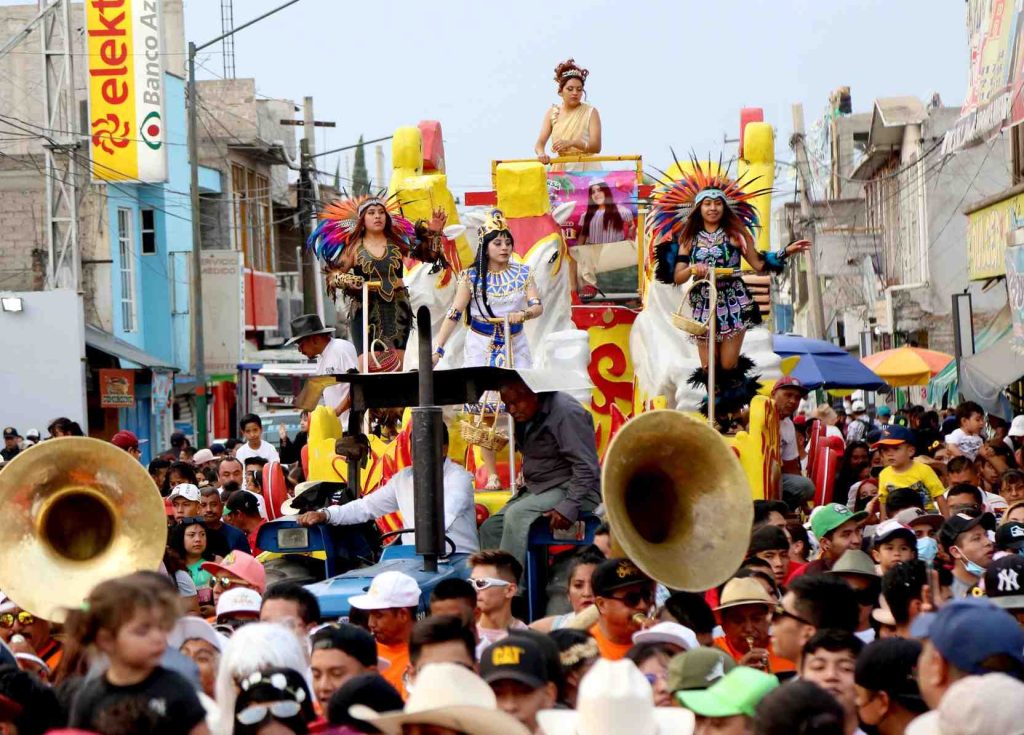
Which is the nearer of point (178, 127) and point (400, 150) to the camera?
point (400, 150)

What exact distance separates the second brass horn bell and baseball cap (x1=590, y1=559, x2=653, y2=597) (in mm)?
482

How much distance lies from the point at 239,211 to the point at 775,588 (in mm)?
38178

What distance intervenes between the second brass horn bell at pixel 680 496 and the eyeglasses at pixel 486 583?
566 millimetres

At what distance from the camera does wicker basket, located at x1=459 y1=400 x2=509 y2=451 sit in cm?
1222

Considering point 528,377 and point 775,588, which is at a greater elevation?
point 528,377

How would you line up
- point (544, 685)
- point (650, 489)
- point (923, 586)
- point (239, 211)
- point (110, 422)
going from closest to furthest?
point (544, 685) → point (923, 586) → point (650, 489) → point (110, 422) → point (239, 211)

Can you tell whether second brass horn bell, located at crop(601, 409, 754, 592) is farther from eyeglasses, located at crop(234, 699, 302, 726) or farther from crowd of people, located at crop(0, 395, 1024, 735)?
eyeglasses, located at crop(234, 699, 302, 726)

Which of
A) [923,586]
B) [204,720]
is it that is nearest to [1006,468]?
[923,586]

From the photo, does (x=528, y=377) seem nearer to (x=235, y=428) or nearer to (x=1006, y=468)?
(x=1006, y=468)

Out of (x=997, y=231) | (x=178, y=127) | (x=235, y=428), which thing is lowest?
(x=235, y=428)

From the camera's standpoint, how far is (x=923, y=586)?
7.05 metres

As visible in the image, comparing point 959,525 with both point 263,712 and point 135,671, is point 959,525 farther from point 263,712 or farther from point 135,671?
point 135,671

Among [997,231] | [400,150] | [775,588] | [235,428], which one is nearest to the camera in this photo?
[775,588]

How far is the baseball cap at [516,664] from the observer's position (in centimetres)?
584
